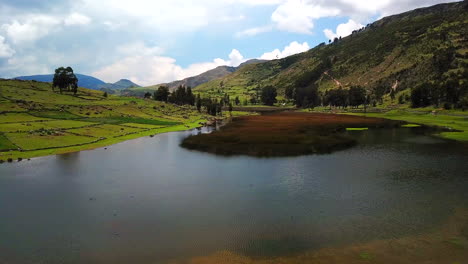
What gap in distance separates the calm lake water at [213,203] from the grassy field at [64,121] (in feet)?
45.8

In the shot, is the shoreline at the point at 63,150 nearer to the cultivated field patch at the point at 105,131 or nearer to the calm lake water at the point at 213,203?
the cultivated field patch at the point at 105,131

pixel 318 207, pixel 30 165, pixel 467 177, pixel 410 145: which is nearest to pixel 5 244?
pixel 318 207

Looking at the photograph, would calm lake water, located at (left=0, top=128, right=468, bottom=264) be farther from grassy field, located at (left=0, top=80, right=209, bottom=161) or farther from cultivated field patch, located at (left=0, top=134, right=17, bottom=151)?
grassy field, located at (left=0, top=80, right=209, bottom=161)

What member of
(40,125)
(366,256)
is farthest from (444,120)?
(40,125)

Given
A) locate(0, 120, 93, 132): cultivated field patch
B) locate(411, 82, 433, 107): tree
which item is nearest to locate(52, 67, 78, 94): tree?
locate(0, 120, 93, 132): cultivated field patch

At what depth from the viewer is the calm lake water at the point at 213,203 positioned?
29.2m

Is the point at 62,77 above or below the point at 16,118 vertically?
above

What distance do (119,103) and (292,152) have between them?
400 feet

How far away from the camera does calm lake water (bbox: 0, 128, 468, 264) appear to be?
29250mm

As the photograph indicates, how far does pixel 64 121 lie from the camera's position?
10862cm

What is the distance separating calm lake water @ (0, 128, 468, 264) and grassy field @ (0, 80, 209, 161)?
14.0 metres

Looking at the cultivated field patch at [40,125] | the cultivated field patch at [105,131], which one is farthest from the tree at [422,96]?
the cultivated field patch at [40,125]

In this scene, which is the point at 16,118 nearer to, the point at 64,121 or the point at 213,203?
the point at 64,121

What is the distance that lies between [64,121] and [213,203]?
88258mm
